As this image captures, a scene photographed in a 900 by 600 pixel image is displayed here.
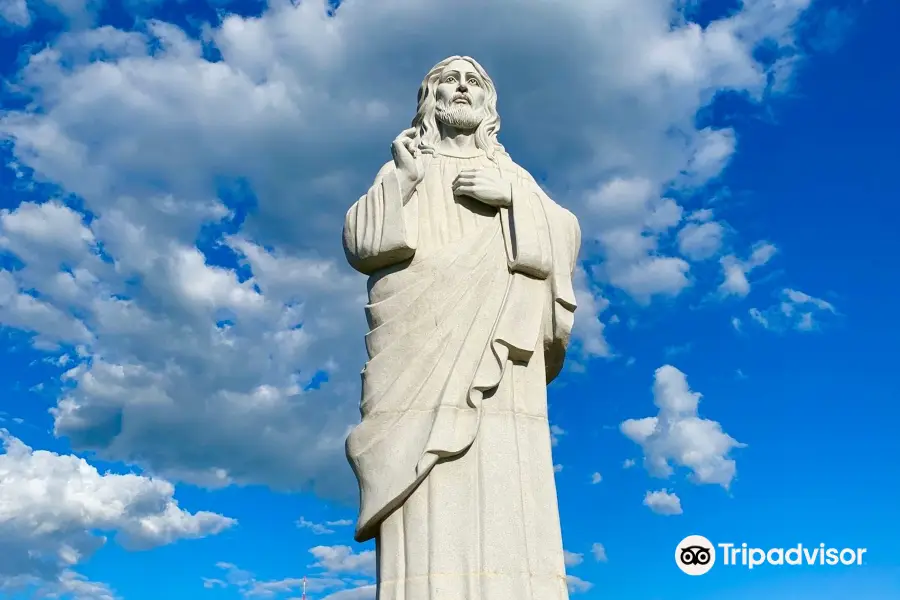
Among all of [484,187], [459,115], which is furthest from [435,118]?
[484,187]

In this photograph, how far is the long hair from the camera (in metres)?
12.3

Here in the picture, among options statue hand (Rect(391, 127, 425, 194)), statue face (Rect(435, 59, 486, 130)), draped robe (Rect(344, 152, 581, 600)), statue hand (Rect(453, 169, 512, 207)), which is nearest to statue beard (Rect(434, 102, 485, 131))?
statue face (Rect(435, 59, 486, 130))

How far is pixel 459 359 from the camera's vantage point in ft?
34.3

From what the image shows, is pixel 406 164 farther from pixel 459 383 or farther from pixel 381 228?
Result: pixel 459 383

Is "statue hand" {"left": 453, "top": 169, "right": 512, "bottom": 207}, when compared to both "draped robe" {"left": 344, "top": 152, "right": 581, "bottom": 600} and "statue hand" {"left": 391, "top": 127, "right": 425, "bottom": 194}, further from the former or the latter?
"statue hand" {"left": 391, "top": 127, "right": 425, "bottom": 194}

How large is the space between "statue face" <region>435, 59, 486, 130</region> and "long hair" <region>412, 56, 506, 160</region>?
7 cm

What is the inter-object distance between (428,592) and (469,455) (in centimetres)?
152

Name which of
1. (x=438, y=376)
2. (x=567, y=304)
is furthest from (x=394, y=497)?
(x=567, y=304)

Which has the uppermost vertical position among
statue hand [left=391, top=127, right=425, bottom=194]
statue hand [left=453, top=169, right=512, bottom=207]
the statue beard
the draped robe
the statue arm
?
the statue beard

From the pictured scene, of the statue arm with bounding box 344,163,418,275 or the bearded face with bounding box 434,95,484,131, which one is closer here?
the statue arm with bounding box 344,163,418,275

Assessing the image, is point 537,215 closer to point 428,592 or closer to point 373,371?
point 373,371

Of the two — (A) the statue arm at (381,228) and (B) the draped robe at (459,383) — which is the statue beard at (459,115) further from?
(A) the statue arm at (381,228)

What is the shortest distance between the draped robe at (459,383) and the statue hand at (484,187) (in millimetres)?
126

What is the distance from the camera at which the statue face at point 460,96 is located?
12266 mm
